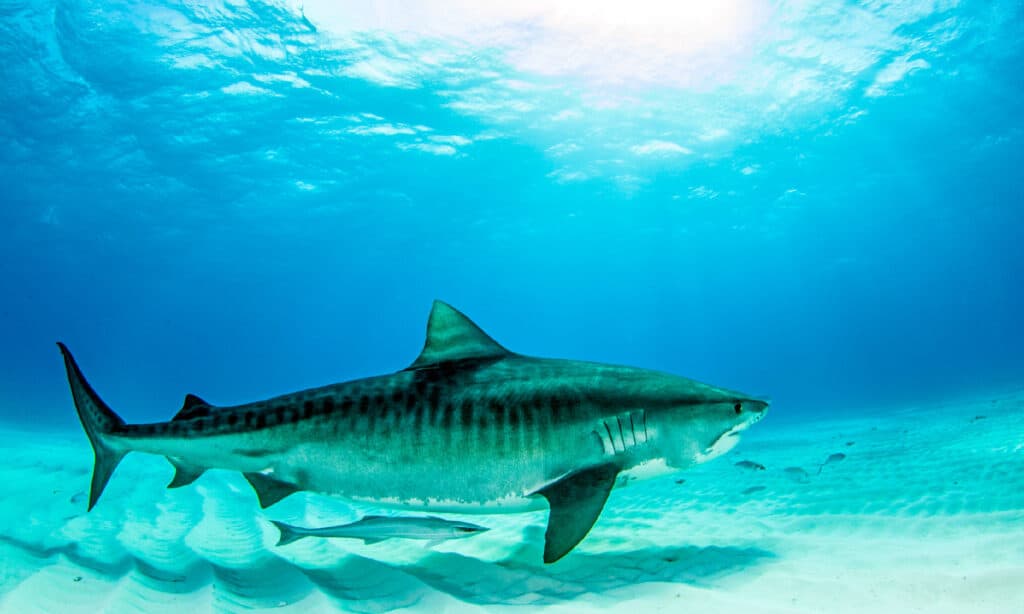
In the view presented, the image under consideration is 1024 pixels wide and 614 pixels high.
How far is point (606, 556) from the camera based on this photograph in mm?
3781

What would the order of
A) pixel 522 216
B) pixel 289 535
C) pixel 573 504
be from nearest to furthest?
pixel 573 504 → pixel 289 535 → pixel 522 216

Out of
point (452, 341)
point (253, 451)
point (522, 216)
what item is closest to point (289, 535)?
point (253, 451)

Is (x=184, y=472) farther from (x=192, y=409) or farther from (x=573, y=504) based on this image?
(x=573, y=504)

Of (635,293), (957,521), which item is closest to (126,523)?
(957,521)

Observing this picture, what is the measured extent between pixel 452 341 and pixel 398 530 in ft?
4.33

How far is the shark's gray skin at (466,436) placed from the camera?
303 centimetres

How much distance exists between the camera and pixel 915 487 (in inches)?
204

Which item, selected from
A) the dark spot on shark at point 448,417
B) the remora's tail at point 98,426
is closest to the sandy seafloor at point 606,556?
the remora's tail at point 98,426

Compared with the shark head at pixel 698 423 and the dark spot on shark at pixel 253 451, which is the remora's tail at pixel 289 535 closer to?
the dark spot on shark at pixel 253 451

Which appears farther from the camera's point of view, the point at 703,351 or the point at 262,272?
the point at 703,351

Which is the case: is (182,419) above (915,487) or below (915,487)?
above

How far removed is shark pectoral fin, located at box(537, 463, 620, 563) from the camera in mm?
2607

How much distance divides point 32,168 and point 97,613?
3899 cm

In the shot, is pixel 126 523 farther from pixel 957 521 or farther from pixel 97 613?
pixel 957 521
